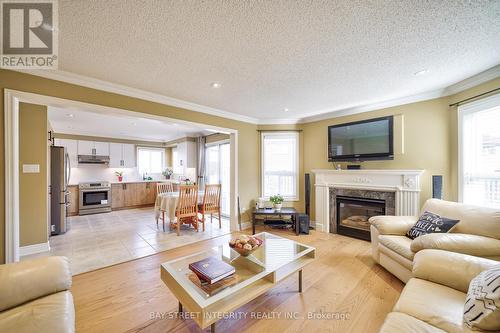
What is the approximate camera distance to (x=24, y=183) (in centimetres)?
279

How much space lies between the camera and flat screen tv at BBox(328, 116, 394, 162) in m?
3.20

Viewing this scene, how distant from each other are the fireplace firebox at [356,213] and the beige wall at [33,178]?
16.6 feet

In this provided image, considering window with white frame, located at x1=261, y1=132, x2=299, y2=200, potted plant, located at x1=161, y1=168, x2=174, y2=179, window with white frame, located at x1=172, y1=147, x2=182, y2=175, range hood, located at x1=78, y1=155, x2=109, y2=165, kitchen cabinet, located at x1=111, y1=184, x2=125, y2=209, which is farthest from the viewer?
potted plant, located at x1=161, y1=168, x2=174, y2=179

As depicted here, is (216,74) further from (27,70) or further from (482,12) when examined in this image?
(482,12)

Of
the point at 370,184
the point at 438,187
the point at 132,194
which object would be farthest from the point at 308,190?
the point at 132,194

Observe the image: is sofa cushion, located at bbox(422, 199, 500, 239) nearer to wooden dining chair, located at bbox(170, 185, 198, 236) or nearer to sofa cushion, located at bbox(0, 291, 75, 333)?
sofa cushion, located at bbox(0, 291, 75, 333)

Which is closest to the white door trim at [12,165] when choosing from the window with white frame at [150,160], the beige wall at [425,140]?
the beige wall at [425,140]

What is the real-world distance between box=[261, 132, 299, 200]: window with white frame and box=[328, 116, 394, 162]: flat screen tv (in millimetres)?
838

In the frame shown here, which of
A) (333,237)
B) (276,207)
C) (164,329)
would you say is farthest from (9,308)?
(333,237)

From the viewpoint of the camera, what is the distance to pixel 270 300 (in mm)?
1888

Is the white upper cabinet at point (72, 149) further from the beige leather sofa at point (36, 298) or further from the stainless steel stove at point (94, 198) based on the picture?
the beige leather sofa at point (36, 298)

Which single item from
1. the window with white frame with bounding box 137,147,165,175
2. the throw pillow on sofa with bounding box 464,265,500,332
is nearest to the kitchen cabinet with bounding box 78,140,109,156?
the window with white frame with bounding box 137,147,165,175

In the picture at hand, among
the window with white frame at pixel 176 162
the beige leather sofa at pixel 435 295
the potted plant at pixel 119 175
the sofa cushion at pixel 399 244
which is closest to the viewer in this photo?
the beige leather sofa at pixel 435 295

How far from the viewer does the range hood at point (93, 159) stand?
18.9 ft
